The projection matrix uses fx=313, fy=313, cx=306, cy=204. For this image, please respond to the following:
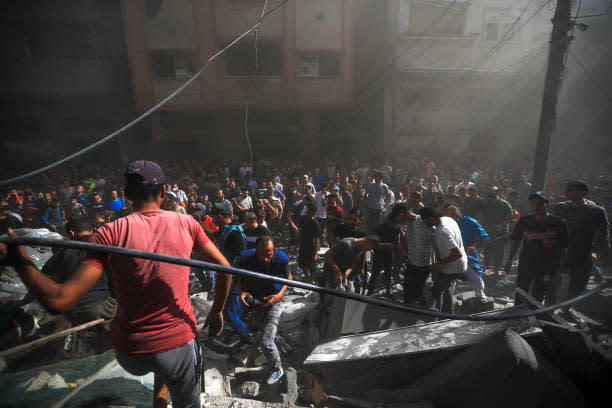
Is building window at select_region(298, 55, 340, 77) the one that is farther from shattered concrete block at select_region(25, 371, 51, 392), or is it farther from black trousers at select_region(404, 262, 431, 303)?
shattered concrete block at select_region(25, 371, 51, 392)

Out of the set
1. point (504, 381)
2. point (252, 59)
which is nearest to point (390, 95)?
point (252, 59)

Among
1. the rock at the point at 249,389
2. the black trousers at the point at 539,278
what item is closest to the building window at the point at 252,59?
the black trousers at the point at 539,278

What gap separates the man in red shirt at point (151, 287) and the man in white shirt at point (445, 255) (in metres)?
3.15

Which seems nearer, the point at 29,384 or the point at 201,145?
the point at 29,384

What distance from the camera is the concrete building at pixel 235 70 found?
48.9 feet

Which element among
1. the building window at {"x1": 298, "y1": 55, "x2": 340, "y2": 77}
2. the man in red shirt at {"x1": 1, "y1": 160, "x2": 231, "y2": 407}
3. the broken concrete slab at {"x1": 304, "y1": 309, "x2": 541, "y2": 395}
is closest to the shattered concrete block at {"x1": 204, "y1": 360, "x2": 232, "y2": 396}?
the broken concrete slab at {"x1": 304, "y1": 309, "x2": 541, "y2": 395}

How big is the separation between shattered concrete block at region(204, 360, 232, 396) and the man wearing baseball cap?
3.79 metres

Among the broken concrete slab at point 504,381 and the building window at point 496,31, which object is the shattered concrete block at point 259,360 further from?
the building window at point 496,31

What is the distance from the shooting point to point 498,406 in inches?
84.3

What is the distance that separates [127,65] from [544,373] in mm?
19806

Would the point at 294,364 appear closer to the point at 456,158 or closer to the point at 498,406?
the point at 498,406

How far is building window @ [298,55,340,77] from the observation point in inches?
635

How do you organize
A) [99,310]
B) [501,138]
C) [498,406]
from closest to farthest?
1. [498,406]
2. [99,310]
3. [501,138]

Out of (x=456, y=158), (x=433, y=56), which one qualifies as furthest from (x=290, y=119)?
(x=456, y=158)
